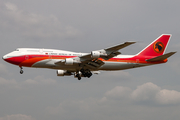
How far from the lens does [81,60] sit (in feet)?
167

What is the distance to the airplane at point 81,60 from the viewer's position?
49250 millimetres

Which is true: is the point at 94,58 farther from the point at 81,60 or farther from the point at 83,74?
the point at 83,74

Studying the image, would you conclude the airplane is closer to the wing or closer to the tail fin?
the wing

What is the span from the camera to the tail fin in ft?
192

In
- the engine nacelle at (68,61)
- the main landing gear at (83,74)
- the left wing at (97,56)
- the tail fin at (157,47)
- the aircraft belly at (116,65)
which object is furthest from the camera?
the tail fin at (157,47)

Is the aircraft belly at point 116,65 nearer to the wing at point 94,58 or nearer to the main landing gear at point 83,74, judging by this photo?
the wing at point 94,58

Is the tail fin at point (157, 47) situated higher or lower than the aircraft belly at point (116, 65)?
higher

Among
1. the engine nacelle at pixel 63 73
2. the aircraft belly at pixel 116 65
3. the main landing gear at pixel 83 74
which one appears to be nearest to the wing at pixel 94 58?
the aircraft belly at pixel 116 65

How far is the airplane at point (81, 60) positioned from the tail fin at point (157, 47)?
3.60 feet

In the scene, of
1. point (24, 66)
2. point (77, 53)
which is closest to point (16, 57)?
point (24, 66)

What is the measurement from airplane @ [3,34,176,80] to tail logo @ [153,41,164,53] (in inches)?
106

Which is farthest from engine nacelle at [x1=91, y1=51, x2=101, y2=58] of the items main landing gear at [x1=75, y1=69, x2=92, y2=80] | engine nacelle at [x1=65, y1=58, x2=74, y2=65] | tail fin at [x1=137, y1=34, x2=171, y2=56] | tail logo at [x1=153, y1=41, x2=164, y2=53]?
tail logo at [x1=153, y1=41, x2=164, y2=53]

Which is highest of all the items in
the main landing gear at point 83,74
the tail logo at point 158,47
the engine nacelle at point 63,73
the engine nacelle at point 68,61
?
the tail logo at point 158,47

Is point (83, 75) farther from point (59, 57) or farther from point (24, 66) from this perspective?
point (24, 66)
